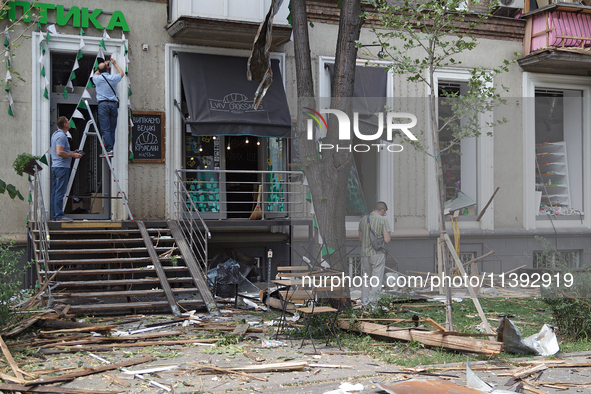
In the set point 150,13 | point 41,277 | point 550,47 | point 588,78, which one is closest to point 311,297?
point 41,277

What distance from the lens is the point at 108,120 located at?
1220cm

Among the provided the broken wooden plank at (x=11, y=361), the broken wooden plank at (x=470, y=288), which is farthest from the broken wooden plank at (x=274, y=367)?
the broken wooden plank at (x=470, y=288)

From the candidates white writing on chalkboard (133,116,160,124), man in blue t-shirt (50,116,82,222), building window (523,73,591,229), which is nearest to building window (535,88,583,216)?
building window (523,73,591,229)

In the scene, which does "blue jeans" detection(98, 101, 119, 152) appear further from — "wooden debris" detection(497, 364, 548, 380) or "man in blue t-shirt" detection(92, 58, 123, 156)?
"wooden debris" detection(497, 364, 548, 380)

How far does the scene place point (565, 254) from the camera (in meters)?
8.43

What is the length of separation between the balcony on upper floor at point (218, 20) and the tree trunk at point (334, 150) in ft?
10.4

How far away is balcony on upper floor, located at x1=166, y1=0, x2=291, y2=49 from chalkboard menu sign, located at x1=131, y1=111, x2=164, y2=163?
187 cm

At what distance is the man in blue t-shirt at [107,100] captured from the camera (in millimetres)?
12086

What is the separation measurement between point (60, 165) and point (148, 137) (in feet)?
7.15

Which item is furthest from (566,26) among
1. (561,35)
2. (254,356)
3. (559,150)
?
(254,356)

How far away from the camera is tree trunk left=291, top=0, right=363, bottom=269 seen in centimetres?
943

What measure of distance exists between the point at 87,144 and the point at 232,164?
3.39m

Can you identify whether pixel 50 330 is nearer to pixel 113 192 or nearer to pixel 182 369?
pixel 182 369

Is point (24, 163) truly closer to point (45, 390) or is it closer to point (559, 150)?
point (45, 390)
